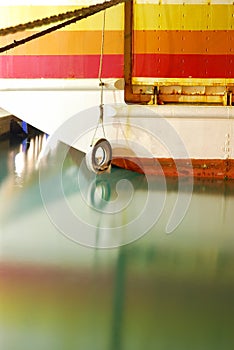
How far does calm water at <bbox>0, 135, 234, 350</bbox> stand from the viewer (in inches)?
56.3

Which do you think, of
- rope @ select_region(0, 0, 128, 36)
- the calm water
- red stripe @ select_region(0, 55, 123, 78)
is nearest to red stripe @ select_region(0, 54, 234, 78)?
red stripe @ select_region(0, 55, 123, 78)

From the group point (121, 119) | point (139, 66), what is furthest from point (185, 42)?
point (121, 119)

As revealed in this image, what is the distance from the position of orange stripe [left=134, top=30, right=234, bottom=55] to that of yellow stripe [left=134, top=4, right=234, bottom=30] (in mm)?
37

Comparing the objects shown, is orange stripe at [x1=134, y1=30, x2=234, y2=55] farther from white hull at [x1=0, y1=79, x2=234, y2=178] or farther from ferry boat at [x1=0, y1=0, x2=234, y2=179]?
white hull at [x1=0, y1=79, x2=234, y2=178]

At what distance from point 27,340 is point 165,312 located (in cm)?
46

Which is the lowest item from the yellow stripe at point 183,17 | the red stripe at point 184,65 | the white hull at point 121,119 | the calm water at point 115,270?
the calm water at point 115,270

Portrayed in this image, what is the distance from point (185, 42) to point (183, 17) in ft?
0.58

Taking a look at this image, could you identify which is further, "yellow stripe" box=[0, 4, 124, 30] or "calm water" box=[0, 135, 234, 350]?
"yellow stripe" box=[0, 4, 124, 30]

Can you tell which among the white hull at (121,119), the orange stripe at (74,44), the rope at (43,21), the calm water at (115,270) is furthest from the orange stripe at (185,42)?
the rope at (43,21)

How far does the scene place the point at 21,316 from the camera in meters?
1.51

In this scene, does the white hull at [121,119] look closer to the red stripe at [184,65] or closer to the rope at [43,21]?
the red stripe at [184,65]

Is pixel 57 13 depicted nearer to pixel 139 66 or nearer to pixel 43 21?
pixel 139 66

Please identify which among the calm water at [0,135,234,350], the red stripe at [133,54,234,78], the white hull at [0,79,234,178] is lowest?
the calm water at [0,135,234,350]

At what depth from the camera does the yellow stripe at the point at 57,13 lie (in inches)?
138
